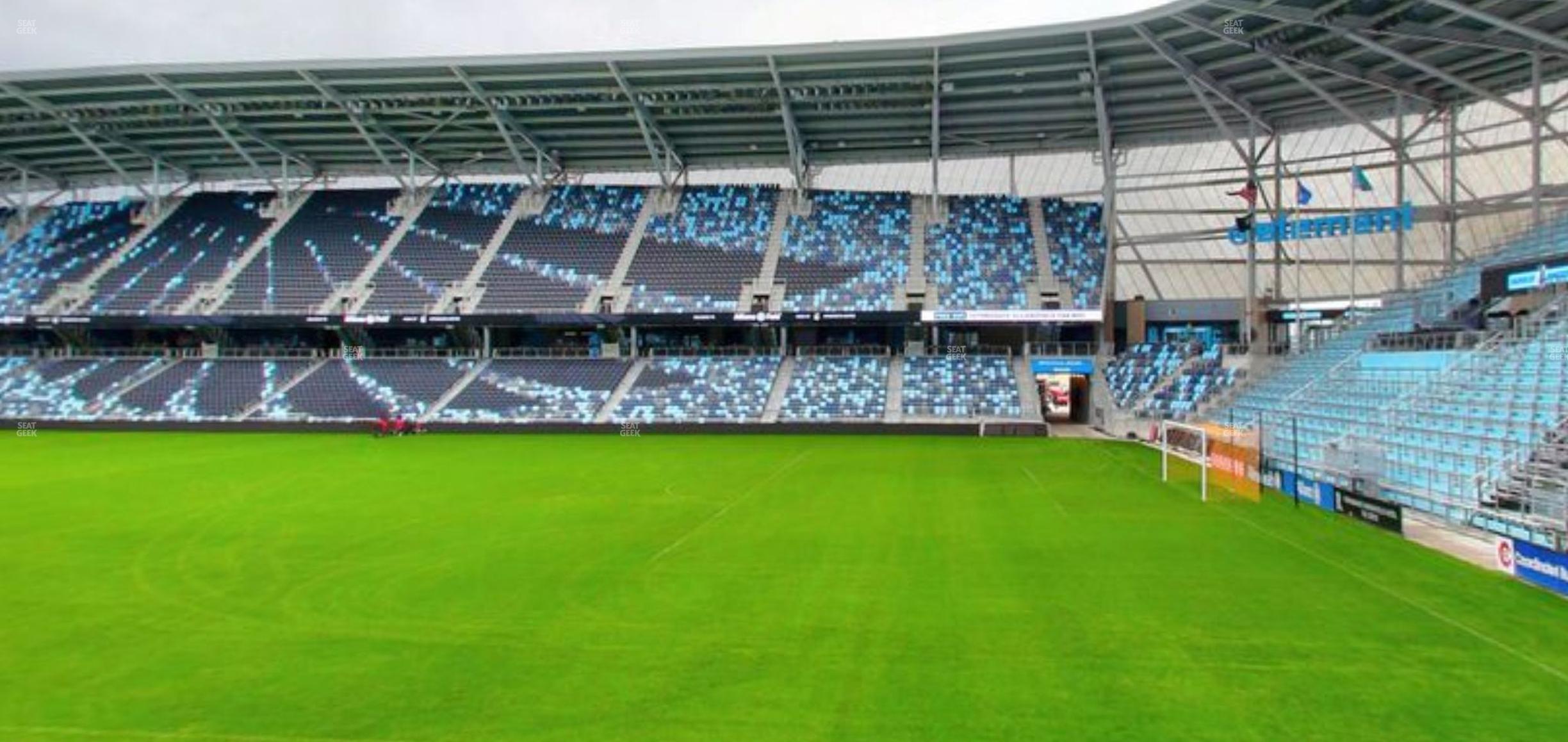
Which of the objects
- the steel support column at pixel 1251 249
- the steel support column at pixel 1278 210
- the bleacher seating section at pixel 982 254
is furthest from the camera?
the bleacher seating section at pixel 982 254

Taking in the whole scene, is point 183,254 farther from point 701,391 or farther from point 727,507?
point 727,507

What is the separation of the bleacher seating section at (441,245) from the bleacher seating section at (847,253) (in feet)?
51.9

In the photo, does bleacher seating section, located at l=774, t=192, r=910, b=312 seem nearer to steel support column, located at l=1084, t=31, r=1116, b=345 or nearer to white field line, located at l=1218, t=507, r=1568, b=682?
steel support column, located at l=1084, t=31, r=1116, b=345

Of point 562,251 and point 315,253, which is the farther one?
point 315,253

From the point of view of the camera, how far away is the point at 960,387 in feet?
143

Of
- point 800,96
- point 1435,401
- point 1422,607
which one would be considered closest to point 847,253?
point 800,96

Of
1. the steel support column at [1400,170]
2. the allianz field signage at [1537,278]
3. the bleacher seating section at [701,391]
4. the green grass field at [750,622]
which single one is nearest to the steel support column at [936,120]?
the bleacher seating section at [701,391]

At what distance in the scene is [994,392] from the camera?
42938mm

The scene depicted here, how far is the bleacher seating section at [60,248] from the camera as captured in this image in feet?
164

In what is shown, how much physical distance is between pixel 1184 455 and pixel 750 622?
19439mm

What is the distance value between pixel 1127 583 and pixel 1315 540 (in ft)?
17.4

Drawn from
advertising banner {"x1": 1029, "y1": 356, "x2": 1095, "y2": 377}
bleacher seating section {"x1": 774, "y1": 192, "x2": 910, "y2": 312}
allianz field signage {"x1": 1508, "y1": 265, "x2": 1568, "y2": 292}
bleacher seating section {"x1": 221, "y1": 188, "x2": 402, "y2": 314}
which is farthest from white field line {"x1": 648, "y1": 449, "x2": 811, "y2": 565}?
bleacher seating section {"x1": 221, "y1": 188, "x2": 402, "y2": 314}

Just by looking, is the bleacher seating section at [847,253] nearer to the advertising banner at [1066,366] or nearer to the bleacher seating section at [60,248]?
the advertising banner at [1066,366]

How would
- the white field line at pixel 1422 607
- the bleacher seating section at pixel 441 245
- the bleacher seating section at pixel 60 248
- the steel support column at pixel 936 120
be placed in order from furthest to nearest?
the bleacher seating section at pixel 60 248 < the bleacher seating section at pixel 441 245 < the steel support column at pixel 936 120 < the white field line at pixel 1422 607
